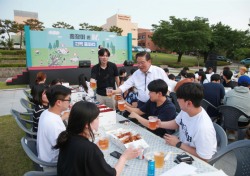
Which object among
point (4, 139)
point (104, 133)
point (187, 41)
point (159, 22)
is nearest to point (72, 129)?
point (104, 133)

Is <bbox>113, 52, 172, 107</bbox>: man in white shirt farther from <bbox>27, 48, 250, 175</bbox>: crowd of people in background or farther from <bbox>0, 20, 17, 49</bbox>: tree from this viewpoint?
<bbox>0, 20, 17, 49</bbox>: tree

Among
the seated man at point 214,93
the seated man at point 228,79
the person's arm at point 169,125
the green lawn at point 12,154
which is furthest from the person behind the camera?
the seated man at point 228,79

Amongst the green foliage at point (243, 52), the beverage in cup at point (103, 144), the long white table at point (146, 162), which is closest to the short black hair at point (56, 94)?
the beverage in cup at point (103, 144)

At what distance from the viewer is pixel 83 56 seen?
562 inches

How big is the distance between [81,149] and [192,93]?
128 centimetres

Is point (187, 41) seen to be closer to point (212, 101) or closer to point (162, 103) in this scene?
point (212, 101)

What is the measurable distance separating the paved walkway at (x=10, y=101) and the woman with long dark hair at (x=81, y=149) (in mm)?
6347

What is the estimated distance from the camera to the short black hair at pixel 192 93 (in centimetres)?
214

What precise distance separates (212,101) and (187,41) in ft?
81.4

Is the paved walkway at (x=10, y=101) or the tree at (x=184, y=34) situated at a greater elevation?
the tree at (x=184, y=34)

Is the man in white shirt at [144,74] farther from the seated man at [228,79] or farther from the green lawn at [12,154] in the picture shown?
the seated man at [228,79]

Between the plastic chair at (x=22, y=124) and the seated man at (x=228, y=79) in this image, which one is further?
the seated man at (x=228, y=79)

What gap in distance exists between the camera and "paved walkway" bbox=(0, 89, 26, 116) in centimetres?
735

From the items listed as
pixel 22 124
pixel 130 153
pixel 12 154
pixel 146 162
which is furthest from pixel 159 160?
pixel 12 154
